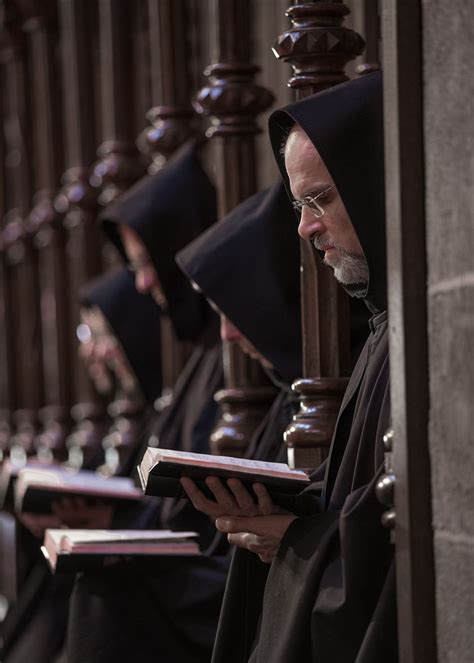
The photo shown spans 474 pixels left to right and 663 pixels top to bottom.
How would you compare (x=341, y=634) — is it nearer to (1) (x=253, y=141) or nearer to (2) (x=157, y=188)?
(1) (x=253, y=141)

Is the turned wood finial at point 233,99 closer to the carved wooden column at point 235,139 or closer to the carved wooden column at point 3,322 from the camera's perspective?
the carved wooden column at point 235,139

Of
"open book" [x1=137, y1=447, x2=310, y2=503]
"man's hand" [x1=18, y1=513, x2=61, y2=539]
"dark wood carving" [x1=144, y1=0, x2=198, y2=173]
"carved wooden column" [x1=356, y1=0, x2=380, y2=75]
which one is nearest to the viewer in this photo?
"open book" [x1=137, y1=447, x2=310, y2=503]

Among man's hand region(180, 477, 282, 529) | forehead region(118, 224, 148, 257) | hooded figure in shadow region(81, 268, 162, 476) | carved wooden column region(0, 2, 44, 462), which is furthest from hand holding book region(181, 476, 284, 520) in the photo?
carved wooden column region(0, 2, 44, 462)

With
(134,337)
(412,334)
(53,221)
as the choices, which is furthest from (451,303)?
(53,221)

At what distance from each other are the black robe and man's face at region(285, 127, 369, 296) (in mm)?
37

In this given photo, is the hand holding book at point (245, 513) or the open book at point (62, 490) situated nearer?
the hand holding book at point (245, 513)

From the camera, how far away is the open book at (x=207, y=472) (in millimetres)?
3191

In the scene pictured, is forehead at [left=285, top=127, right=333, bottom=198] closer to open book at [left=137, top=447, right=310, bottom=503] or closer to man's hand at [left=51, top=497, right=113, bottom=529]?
open book at [left=137, top=447, right=310, bottom=503]

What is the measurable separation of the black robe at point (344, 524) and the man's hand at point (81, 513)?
6.13ft

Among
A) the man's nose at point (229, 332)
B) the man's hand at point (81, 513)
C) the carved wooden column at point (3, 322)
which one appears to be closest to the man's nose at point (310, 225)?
the man's nose at point (229, 332)

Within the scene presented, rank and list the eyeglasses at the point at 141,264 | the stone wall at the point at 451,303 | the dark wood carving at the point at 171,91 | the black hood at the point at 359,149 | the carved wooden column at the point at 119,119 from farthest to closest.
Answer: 1. the carved wooden column at the point at 119,119
2. the eyeglasses at the point at 141,264
3. the dark wood carving at the point at 171,91
4. the black hood at the point at 359,149
5. the stone wall at the point at 451,303

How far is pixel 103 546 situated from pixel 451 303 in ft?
6.16

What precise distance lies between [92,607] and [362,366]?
1.43m

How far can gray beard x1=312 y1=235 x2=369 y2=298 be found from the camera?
3.47m
